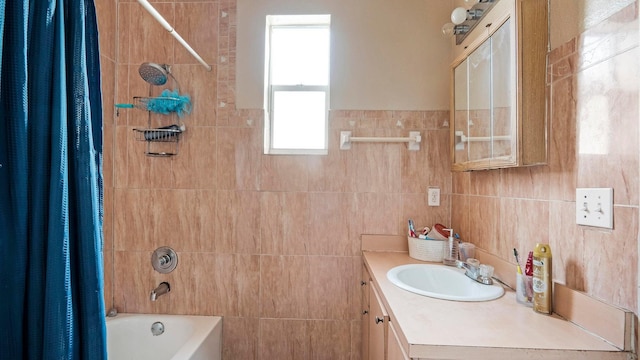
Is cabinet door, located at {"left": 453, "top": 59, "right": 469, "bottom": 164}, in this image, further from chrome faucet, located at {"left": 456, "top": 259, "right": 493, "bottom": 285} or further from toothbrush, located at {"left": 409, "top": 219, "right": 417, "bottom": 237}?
chrome faucet, located at {"left": 456, "top": 259, "right": 493, "bottom": 285}

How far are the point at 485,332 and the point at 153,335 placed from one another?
1.83 meters

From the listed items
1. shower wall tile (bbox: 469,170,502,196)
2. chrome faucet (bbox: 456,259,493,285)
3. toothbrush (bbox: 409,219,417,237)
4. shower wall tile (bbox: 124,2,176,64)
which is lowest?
chrome faucet (bbox: 456,259,493,285)

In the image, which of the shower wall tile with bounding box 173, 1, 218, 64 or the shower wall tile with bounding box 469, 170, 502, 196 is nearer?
the shower wall tile with bounding box 469, 170, 502, 196

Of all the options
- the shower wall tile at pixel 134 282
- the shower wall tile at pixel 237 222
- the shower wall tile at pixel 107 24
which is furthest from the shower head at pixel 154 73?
the shower wall tile at pixel 134 282

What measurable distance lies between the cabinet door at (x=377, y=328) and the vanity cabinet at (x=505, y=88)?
0.74 meters

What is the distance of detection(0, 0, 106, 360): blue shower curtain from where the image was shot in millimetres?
617

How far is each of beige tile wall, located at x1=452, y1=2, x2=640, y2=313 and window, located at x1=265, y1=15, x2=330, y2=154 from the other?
1.21 m

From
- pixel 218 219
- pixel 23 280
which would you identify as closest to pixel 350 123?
pixel 218 219

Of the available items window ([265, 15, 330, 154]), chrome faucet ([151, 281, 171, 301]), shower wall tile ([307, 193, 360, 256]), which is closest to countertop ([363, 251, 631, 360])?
shower wall tile ([307, 193, 360, 256])

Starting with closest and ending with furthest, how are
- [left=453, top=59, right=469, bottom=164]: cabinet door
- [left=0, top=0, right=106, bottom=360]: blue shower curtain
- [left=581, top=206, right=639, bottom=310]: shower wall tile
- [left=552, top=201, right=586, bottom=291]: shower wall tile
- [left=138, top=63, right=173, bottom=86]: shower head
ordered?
[left=0, top=0, right=106, bottom=360]: blue shower curtain
[left=581, top=206, right=639, bottom=310]: shower wall tile
[left=552, top=201, right=586, bottom=291]: shower wall tile
[left=453, top=59, right=469, bottom=164]: cabinet door
[left=138, top=63, right=173, bottom=86]: shower head

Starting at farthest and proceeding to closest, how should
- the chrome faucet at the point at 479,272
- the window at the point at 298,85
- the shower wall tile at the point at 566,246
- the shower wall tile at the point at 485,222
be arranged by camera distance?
the window at the point at 298,85, the shower wall tile at the point at 485,222, the chrome faucet at the point at 479,272, the shower wall tile at the point at 566,246

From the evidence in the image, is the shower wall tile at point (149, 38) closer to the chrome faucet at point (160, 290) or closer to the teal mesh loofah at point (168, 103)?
the teal mesh loofah at point (168, 103)

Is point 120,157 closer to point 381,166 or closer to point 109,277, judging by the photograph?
point 109,277

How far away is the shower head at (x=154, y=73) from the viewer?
66.0 inches
